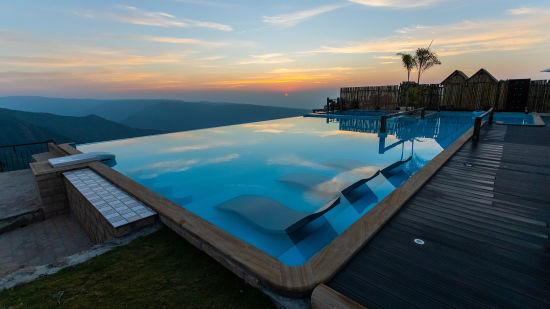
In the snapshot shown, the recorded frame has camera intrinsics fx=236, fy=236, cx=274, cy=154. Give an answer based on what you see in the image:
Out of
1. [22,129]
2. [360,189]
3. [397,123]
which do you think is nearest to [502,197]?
[360,189]

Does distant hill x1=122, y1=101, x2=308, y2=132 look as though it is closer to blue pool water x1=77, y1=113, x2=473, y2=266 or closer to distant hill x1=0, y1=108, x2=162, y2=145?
distant hill x1=0, y1=108, x2=162, y2=145

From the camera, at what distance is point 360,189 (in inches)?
222

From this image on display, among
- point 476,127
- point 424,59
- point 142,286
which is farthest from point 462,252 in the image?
point 424,59

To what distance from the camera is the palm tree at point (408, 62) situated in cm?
1941

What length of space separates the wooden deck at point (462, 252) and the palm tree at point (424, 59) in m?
18.9

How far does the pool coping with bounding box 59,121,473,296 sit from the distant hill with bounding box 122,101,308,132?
4878 inches

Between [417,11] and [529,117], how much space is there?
31.8ft

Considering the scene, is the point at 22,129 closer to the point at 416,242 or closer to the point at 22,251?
the point at 22,251

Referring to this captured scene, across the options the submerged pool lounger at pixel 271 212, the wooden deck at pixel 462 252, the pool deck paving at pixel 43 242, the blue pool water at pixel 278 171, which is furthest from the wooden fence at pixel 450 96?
the pool deck paving at pixel 43 242

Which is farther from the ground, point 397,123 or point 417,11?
point 417,11

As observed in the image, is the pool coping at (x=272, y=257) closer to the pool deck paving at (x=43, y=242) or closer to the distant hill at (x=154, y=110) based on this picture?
the pool deck paving at (x=43, y=242)

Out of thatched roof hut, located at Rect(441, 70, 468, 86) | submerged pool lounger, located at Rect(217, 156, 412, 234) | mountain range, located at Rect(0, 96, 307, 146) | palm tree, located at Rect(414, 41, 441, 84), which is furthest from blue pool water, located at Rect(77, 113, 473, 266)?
mountain range, located at Rect(0, 96, 307, 146)

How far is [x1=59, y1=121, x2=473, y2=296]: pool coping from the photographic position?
1957mm

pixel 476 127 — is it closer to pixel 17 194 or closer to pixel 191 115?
pixel 17 194
